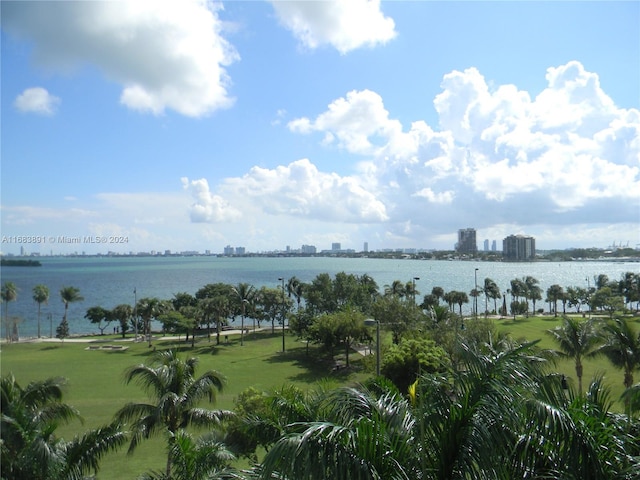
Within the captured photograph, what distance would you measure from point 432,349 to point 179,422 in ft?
41.8

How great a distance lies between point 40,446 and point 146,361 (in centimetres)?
2453

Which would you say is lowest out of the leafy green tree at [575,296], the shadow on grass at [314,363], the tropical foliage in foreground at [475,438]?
the shadow on grass at [314,363]

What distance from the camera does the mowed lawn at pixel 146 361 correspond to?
17000 mm


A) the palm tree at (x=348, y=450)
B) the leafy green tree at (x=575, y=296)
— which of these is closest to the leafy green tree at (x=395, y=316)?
the palm tree at (x=348, y=450)

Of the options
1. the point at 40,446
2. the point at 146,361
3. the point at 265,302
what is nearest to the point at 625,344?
the point at 40,446

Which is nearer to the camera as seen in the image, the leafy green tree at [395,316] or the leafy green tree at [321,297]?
the leafy green tree at [395,316]

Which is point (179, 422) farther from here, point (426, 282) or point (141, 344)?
point (426, 282)

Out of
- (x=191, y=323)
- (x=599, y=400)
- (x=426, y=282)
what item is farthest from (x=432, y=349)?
(x=426, y=282)

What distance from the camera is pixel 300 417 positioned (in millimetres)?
6699

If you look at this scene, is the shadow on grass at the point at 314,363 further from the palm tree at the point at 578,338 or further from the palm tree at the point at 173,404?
Answer: the palm tree at the point at 173,404

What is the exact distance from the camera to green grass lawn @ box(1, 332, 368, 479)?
1649 centimetres

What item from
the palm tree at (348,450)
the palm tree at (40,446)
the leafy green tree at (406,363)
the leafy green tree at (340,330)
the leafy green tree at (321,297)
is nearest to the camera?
the palm tree at (348,450)

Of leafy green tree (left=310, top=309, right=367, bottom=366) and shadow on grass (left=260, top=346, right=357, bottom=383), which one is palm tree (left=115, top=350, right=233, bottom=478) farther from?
leafy green tree (left=310, top=309, right=367, bottom=366)

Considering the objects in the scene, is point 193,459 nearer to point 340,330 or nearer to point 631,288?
point 340,330
